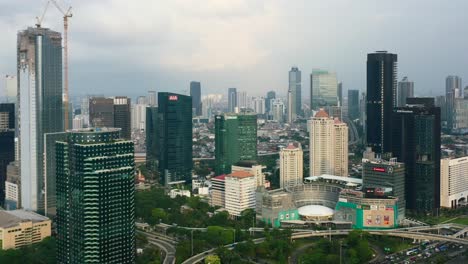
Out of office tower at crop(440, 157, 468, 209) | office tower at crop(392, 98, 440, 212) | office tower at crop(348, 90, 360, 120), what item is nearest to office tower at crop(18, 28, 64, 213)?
office tower at crop(392, 98, 440, 212)

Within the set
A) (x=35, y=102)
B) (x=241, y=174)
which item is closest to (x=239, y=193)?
(x=241, y=174)

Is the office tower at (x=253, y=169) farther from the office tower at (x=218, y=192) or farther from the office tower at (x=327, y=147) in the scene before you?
the office tower at (x=327, y=147)

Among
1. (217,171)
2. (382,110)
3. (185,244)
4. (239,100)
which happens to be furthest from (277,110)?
(185,244)

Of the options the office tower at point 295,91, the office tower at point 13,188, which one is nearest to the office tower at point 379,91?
the office tower at point 13,188

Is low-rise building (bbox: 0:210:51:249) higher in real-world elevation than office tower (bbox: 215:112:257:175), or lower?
lower

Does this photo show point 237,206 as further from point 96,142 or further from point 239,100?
point 239,100

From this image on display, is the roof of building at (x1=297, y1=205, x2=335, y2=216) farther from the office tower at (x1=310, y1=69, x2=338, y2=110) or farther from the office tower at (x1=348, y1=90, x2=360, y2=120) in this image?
the office tower at (x1=348, y1=90, x2=360, y2=120)
